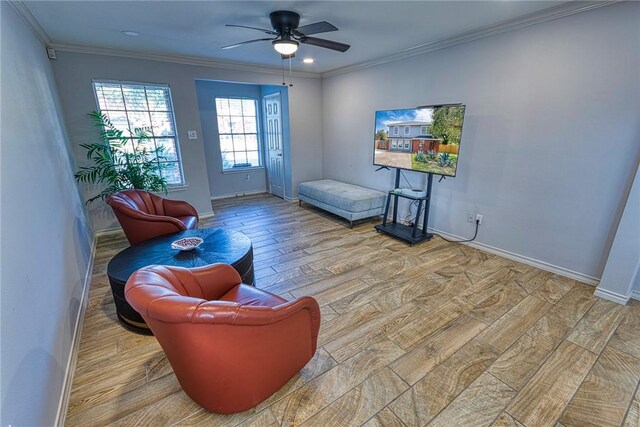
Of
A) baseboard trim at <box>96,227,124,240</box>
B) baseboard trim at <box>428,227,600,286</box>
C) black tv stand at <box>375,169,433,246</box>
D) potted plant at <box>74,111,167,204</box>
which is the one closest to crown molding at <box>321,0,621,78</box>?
black tv stand at <box>375,169,433,246</box>

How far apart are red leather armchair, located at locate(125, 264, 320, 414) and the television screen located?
97.6 inches

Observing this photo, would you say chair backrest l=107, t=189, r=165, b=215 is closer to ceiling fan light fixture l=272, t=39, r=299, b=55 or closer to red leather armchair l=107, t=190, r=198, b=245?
red leather armchair l=107, t=190, r=198, b=245

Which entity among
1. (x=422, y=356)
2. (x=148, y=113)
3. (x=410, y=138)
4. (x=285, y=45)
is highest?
(x=285, y=45)

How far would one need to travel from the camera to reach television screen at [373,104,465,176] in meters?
3.08

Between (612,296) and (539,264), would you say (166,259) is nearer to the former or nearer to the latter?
(539,264)

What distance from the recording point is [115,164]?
12.6 feet

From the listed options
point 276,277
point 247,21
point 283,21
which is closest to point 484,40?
point 283,21

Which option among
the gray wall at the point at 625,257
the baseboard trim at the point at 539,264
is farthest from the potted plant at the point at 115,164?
the gray wall at the point at 625,257

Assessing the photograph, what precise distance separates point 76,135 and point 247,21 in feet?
9.28

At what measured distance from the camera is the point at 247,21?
282 centimetres

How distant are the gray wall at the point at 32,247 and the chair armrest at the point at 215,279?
76cm

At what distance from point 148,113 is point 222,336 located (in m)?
4.24

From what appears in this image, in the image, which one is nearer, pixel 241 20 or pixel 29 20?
pixel 29 20

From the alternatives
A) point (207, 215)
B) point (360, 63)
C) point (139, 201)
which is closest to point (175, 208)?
point (139, 201)
